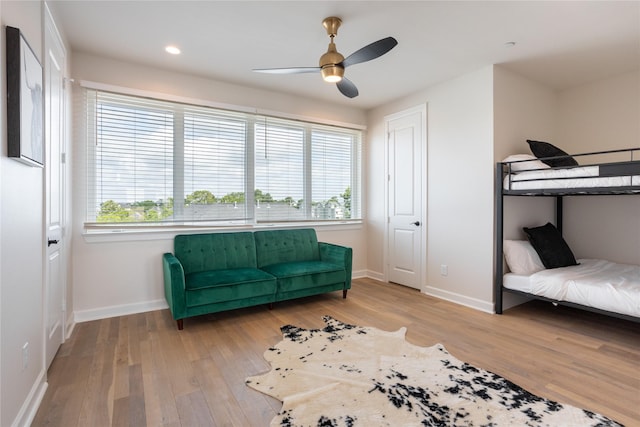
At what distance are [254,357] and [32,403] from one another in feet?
4.25

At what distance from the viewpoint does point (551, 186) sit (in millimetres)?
3055

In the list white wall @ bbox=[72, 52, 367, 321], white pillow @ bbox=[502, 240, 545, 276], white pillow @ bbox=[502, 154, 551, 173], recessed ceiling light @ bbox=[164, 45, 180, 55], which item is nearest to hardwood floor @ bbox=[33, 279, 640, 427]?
white wall @ bbox=[72, 52, 367, 321]

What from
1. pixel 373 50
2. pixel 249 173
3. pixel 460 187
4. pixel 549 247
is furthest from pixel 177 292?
pixel 549 247

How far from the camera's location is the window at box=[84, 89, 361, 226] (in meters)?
3.34

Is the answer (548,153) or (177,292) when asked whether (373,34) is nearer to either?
(548,153)

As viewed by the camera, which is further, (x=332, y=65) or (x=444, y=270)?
(x=444, y=270)

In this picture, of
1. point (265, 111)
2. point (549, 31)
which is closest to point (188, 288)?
point (265, 111)

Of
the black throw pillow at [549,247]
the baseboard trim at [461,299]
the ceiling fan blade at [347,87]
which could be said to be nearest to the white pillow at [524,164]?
the black throw pillow at [549,247]

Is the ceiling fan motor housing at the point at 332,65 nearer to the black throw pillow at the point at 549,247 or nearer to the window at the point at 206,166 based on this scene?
the window at the point at 206,166

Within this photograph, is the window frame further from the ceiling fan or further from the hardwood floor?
the ceiling fan

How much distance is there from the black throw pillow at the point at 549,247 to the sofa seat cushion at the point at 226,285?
299 cm

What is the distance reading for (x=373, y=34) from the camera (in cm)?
283

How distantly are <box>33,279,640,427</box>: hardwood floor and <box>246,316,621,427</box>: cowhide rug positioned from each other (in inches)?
4.8

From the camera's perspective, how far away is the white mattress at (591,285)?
102 inches
